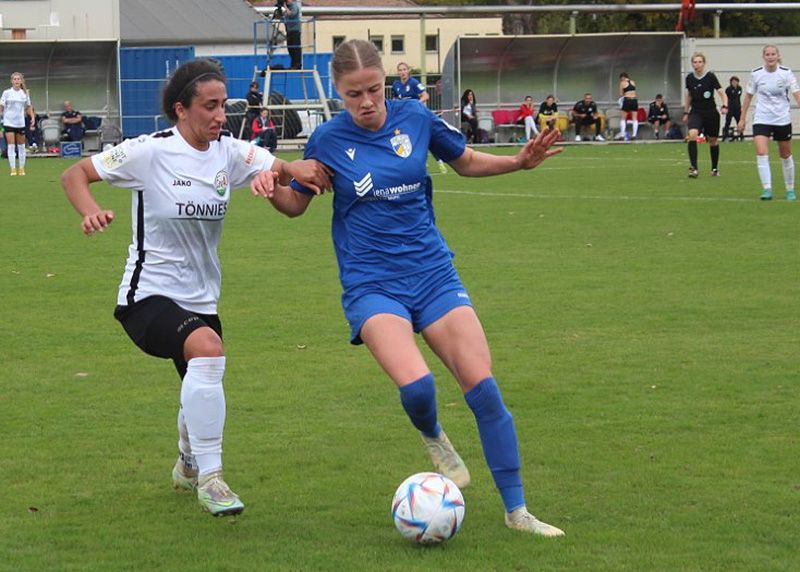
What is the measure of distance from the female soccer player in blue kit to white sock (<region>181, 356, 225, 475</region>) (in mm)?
615

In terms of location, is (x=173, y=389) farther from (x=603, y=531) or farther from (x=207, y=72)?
(x=603, y=531)

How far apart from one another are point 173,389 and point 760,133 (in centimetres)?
1326

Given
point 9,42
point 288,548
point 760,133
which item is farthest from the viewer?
point 9,42

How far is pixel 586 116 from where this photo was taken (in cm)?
4212

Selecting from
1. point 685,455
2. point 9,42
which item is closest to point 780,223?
point 685,455

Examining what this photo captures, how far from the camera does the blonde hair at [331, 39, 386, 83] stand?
19.0 ft

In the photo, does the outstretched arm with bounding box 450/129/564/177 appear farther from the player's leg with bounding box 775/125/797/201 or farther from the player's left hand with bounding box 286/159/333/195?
the player's leg with bounding box 775/125/797/201

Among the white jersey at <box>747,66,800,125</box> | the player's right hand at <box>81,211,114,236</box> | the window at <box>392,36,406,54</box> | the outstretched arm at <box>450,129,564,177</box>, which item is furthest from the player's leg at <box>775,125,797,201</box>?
the window at <box>392,36,406,54</box>

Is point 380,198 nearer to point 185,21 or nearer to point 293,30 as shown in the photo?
point 293,30

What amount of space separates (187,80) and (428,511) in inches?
81.1

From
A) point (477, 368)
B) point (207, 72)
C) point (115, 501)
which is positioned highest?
point (207, 72)

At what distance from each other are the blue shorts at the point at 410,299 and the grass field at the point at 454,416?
825 millimetres

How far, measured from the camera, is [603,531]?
5.55 m

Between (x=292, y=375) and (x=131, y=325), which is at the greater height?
(x=131, y=325)
